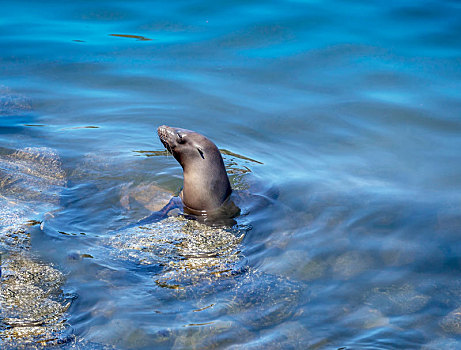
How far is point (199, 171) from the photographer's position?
6.39 meters

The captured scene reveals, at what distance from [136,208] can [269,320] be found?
2356 mm

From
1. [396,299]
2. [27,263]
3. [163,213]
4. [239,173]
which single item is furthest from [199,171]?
[396,299]

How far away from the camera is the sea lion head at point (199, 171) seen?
6344 mm

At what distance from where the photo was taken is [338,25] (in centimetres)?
1148

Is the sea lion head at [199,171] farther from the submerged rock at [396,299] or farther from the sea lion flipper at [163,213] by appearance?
the submerged rock at [396,299]

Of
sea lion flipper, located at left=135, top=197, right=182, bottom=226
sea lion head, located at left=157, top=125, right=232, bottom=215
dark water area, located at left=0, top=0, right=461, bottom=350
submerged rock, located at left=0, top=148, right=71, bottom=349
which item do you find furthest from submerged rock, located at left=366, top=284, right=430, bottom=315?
submerged rock, located at left=0, top=148, right=71, bottom=349

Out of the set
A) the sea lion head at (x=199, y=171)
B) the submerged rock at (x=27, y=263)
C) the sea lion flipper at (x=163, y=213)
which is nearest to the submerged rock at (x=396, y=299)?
the sea lion head at (x=199, y=171)

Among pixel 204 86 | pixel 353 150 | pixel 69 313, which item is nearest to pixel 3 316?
pixel 69 313

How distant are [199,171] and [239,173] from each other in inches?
32.4

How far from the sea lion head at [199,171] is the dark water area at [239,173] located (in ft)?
1.20

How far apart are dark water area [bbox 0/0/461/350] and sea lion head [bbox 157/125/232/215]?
0.37 meters

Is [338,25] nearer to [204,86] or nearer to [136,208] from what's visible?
[204,86]

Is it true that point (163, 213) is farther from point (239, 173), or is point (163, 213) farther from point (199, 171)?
point (239, 173)

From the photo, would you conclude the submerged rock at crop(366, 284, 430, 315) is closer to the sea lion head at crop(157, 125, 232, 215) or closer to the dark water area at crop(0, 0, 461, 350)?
the dark water area at crop(0, 0, 461, 350)
